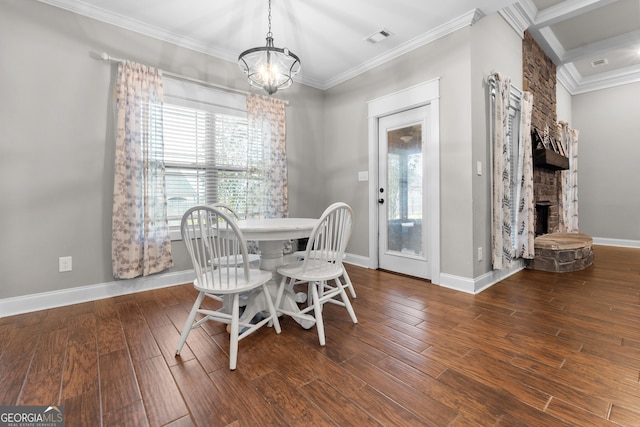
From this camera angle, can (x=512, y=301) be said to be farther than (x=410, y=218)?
No

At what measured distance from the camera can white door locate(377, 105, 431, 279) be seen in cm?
324

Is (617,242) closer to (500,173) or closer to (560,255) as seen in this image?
(560,255)

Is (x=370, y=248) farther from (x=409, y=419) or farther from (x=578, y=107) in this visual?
(x=578, y=107)

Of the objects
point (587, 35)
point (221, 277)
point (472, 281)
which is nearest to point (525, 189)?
point (472, 281)

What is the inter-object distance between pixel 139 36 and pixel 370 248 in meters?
3.57

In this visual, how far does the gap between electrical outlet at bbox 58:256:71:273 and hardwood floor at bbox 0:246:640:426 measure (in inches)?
14.0

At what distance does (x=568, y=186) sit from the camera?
16.3ft

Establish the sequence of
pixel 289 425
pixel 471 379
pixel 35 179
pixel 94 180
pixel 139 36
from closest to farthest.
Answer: pixel 289 425 < pixel 471 379 < pixel 35 179 < pixel 94 180 < pixel 139 36

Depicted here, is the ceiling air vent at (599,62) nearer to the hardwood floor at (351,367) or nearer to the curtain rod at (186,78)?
the hardwood floor at (351,367)

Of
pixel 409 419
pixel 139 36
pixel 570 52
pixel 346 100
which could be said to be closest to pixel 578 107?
pixel 570 52

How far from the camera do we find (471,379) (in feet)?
4.68

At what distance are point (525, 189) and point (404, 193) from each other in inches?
56.6

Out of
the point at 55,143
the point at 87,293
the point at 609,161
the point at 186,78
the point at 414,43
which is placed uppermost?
the point at 414,43

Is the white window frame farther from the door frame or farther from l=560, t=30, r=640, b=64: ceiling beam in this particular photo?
l=560, t=30, r=640, b=64: ceiling beam
